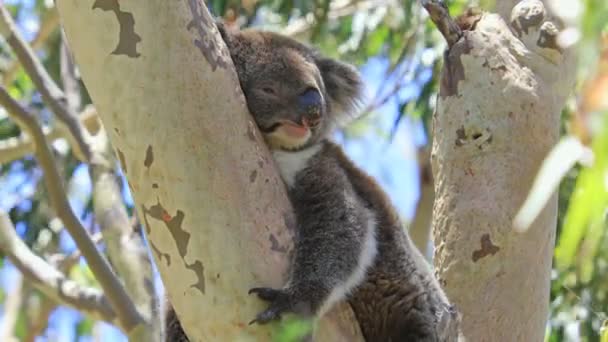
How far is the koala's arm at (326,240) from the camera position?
189 centimetres

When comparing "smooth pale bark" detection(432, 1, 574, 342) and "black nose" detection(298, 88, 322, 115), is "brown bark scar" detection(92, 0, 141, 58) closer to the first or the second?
"black nose" detection(298, 88, 322, 115)

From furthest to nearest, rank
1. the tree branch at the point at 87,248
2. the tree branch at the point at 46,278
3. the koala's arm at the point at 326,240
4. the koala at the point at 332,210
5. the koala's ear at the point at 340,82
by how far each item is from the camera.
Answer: the tree branch at the point at 46,278, the tree branch at the point at 87,248, the koala's ear at the point at 340,82, the koala at the point at 332,210, the koala's arm at the point at 326,240

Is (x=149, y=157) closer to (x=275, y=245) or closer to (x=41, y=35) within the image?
(x=275, y=245)

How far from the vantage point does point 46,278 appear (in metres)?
3.49

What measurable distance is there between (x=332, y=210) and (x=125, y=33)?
0.70 meters

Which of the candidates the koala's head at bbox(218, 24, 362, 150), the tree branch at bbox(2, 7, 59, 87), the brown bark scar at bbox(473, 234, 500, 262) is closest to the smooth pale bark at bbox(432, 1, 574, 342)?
the brown bark scar at bbox(473, 234, 500, 262)

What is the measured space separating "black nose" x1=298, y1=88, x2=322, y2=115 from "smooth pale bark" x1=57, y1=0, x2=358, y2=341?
62cm

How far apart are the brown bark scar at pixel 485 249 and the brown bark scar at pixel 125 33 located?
3.31 feet

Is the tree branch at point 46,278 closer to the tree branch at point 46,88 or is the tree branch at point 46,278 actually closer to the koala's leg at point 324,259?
the tree branch at point 46,88

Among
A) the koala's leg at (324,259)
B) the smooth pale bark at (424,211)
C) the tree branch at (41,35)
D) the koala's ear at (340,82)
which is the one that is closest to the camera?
the koala's leg at (324,259)

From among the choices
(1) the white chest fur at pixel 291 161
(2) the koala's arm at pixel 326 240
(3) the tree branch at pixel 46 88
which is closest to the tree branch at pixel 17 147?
(3) the tree branch at pixel 46 88

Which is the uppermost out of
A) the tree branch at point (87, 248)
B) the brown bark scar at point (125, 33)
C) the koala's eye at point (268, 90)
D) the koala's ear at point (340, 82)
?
the brown bark scar at point (125, 33)

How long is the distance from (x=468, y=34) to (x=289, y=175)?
0.61 meters

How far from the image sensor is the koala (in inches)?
84.2
